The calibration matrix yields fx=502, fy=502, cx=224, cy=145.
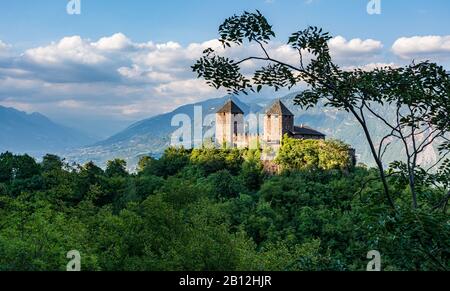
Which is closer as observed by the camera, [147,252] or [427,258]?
[427,258]

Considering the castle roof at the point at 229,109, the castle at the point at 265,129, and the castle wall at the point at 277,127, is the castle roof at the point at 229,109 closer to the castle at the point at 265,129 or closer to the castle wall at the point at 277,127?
the castle at the point at 265,129

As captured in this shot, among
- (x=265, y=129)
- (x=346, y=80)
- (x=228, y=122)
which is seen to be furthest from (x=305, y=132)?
(x=346, y=80)

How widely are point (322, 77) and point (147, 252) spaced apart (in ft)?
52.8

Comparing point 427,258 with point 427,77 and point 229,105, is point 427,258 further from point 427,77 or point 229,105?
point 229,105

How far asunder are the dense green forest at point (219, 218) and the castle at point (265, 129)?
3.32 metres

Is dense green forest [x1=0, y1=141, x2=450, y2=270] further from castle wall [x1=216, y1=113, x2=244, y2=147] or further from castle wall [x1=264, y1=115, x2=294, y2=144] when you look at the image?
castle wall [x1=216, y1=113, x2=244, y2=147]

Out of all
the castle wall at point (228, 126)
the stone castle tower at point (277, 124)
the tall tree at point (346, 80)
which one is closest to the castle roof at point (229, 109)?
the castle wall at point (228, 126)

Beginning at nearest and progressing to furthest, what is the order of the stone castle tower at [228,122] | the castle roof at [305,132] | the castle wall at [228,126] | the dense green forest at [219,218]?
the dense green forest at [219,218]
the castle roof at [305,132]
the castle wall at [228,126]
the stone castle tower at [228,122]

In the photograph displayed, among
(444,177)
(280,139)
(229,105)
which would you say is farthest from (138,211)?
(229,105)

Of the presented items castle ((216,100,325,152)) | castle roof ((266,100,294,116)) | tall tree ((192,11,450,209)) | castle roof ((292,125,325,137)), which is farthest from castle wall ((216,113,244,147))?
tall tree ((192,11,450,209))

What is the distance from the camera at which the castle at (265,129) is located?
60.3 meters

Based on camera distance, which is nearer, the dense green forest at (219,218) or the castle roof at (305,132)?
the dense green forest at (219,218)

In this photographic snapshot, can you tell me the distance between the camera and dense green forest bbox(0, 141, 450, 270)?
6238mm
